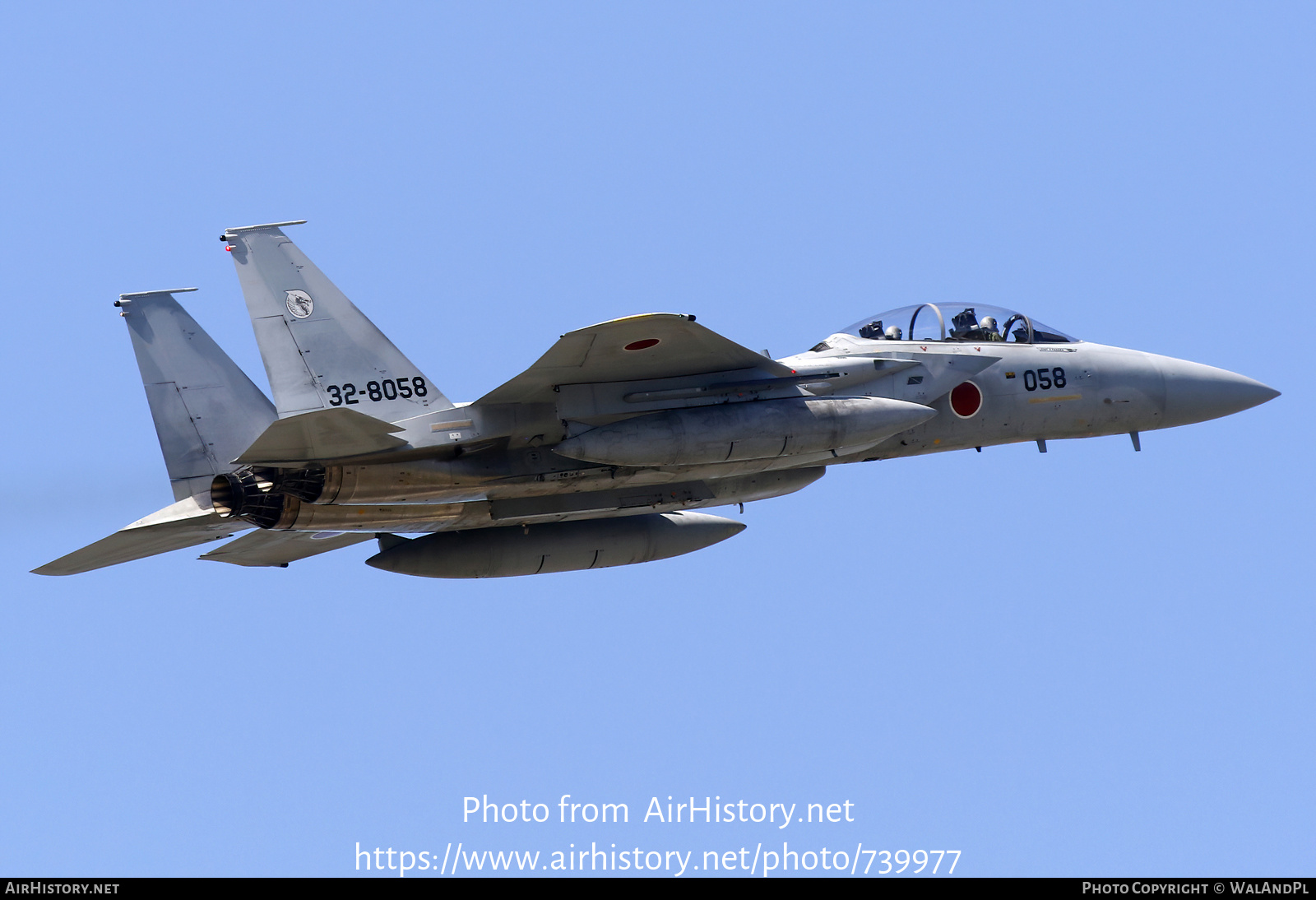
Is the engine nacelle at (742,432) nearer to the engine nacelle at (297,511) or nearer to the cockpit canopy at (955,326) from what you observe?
the cockpit canopy at (955,326)

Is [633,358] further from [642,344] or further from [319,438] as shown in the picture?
[319,438]

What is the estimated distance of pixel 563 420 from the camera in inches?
711

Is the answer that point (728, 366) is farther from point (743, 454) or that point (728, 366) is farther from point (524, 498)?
point (524, 498)

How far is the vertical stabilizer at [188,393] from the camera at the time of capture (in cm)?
2000

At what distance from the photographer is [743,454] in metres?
18.2

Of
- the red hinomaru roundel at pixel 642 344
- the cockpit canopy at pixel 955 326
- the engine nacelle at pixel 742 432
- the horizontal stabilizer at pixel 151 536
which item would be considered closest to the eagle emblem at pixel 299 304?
the horizontal stabilizer at pixel 151 536

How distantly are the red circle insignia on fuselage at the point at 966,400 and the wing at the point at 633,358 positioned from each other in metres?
2.77

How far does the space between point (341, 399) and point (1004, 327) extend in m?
8.19

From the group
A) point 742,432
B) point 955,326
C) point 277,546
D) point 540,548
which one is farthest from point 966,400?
point 277,546

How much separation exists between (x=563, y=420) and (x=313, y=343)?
9.47 feet
